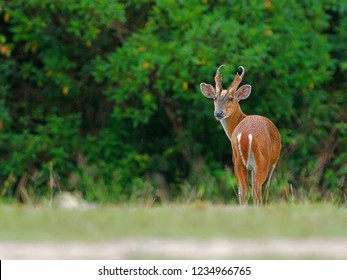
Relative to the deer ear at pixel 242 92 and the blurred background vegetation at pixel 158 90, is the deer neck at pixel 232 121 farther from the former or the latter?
the blurred background vegetation at pixel 158 90

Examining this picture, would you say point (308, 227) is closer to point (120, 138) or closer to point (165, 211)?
point (165, 211)

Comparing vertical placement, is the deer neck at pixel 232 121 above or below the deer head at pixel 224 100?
below

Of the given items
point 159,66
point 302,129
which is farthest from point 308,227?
point 302,129

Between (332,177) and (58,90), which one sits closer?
(332,177)

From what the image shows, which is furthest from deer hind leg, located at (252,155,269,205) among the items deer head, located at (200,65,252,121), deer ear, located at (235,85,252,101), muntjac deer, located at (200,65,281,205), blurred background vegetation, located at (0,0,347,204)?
blurred background vegetation, located at (0,0,347,204)

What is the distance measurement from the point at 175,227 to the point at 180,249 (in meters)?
0.69

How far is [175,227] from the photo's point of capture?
8.25m

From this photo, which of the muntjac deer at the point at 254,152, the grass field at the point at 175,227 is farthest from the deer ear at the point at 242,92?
the grass field at the point at 175,227

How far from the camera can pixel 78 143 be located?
59.5 feet

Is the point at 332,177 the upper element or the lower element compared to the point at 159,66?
lower

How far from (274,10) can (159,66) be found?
1.86m

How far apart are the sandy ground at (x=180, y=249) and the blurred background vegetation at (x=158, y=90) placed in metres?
7.92

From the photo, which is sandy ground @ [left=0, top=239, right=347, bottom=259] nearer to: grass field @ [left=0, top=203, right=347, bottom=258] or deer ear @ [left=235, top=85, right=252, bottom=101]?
grass field @ [left=0, top=203, right=347, bottom=258]

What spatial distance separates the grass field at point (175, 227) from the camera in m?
7.84
